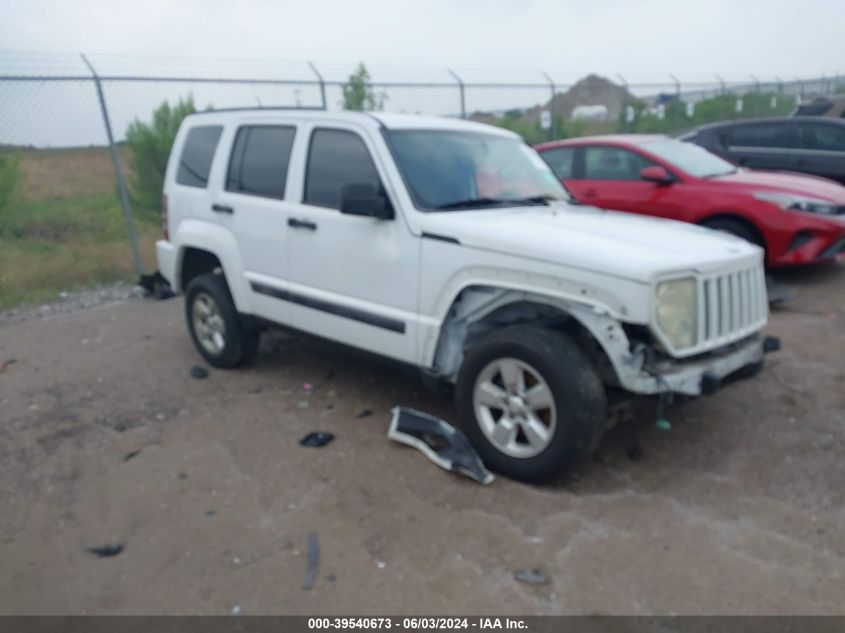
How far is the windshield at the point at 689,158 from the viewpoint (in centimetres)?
804

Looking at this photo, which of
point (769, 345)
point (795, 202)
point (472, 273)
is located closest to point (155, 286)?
point (472, 273)

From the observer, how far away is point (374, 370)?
576 centimetres

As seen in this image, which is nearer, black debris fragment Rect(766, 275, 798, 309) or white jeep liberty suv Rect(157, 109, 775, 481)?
white jeep liberty suv Rect(157, 109, 775, 481)

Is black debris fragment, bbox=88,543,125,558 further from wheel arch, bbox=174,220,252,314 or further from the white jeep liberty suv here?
wheel arch, bbox=174,220,252,314

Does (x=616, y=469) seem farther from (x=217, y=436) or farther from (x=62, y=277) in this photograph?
(x=62, y=277)

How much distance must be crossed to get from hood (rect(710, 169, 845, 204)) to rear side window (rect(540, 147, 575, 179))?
67.2 inches

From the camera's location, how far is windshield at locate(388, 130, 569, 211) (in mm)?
4480

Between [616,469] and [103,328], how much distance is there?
5297mm

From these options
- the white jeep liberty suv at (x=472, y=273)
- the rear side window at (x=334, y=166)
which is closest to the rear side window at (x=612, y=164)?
the white jeep liberty suv at (x=472, y=273)

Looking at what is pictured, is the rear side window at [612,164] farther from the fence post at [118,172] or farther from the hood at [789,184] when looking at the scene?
the fence post at [118,172]

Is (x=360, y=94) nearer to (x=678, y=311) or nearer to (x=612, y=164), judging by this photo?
(x=612, y=164)

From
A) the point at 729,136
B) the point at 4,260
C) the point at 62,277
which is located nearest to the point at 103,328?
the point at 62,277
